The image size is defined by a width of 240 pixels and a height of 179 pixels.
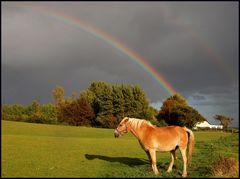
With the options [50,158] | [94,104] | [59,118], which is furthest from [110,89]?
[50,158]

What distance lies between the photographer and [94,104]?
8819 cm

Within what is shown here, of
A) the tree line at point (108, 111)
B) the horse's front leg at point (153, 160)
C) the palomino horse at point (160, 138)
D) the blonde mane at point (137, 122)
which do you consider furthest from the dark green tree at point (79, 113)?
the horse's front leg at point (153, 160)

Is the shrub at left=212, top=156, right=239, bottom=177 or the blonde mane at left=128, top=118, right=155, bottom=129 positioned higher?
the blonde mane at left=128, top=118, right=155, bottom=129

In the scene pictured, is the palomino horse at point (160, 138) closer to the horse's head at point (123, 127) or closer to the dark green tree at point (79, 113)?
the horse's head at point (123, 127)

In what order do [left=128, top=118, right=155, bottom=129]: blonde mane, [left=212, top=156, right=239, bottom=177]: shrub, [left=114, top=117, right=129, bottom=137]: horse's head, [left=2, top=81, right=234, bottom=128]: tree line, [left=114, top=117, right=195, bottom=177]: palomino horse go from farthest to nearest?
[left=2, top=81, right=234, bottom=128]: tree line → [left=114, top=117, right=129, bottom=137]: horse's head → [left=128, top=118, right=155, bottom=129]: blonde mane → [left=114, top=117, right=195, bottom=177]: palomino horse → [left=212, top=156, right=239, bottom=177]: shrub

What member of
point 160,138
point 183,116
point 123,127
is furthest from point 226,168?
point 183,116

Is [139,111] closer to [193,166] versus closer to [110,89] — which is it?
[110,89]

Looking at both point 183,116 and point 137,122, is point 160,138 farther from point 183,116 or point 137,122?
point 183,116

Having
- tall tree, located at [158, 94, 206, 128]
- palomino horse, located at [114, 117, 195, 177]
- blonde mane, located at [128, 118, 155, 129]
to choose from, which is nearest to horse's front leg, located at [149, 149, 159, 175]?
palomino horse, located at [114, 117, 195, 177]

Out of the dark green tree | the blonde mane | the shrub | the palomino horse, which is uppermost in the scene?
the dark green tree

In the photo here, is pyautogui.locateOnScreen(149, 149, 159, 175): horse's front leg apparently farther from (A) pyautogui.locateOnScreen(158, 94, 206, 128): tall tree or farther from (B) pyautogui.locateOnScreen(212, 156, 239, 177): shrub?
(A) pyautogui.locateOnScreen(158, 94, 206, 128): tall tree

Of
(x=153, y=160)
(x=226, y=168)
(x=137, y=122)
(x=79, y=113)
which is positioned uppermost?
(x=79, y=113)

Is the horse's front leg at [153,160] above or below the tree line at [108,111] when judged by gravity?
below

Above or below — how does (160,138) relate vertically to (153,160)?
above
